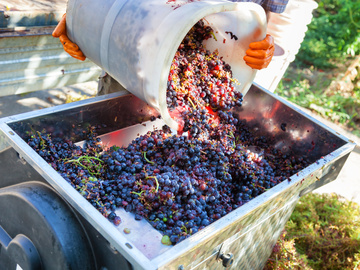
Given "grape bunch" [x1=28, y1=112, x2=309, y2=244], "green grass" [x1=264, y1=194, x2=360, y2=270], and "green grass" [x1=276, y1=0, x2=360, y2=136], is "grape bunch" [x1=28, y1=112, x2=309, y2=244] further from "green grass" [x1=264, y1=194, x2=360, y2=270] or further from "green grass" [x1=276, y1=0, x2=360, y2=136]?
"green grass" [x1=276, y1=0, x2=360, y2=136]

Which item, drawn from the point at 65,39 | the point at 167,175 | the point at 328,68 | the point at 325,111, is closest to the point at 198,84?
the point at 167,175

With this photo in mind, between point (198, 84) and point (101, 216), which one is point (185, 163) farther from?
point (101, 216)

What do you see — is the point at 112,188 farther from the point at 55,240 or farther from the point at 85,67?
the point at 85,67

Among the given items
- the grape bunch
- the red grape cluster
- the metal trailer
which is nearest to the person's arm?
the red grape cluster

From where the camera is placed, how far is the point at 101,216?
1.42 metres

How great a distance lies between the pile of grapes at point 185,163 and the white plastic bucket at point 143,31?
0.64 ft

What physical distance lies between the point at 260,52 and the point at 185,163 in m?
0.79

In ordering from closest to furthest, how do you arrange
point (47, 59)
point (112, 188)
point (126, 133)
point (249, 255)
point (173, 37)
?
point (173, 37)
point (112, 188)
point (249, 255)
point (126, 133)
point (47, 59)

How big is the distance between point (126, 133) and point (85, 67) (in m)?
1.31

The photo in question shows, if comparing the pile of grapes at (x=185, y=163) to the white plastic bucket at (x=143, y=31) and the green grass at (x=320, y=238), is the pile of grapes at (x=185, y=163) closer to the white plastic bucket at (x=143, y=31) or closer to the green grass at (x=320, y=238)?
the white plastic bucket at (x=143, y=31)

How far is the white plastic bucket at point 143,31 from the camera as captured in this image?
1661 mm

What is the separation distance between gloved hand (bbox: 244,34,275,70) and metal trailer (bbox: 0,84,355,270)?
571mm

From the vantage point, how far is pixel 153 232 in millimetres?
1671

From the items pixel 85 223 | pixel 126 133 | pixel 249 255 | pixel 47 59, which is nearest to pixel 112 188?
pixel 85 223
